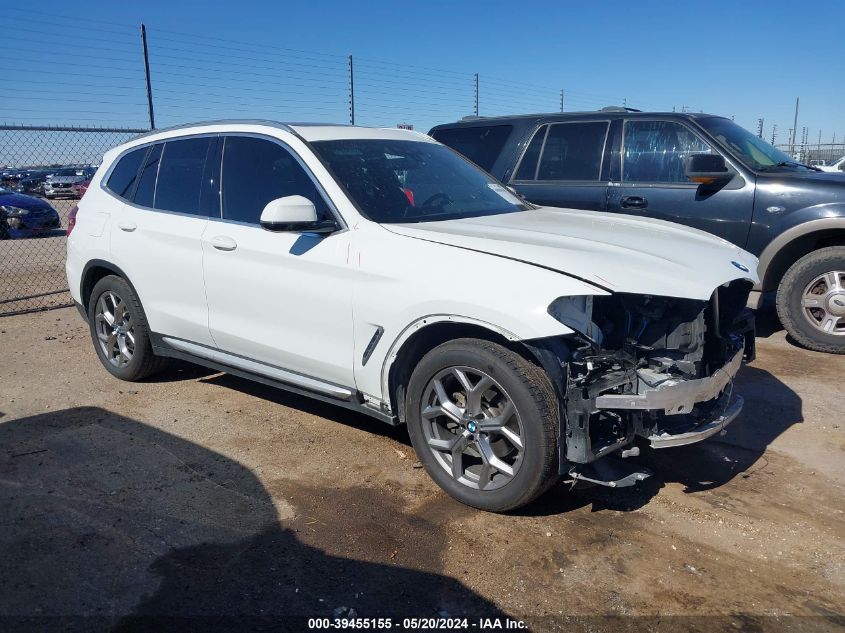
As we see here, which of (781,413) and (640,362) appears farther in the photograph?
(781,413)

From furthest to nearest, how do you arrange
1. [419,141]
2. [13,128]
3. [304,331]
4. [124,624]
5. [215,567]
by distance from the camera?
[13,128] → [419,141] → [304,331] → [215,567] → [124,624]

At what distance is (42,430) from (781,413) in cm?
480

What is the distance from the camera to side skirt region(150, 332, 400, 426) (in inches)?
155

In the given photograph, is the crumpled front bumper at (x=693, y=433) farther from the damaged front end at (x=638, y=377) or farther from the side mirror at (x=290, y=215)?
the side mirror at (x=290, y=215)

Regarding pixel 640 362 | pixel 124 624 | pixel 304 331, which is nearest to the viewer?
pixel 124 624

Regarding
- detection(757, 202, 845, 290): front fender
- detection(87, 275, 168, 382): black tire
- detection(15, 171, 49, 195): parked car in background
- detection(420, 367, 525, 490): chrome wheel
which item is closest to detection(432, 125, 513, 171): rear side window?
detection(757, 202, 845, 290): front fender

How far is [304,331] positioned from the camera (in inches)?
159

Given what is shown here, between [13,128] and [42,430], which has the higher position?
[13,128]

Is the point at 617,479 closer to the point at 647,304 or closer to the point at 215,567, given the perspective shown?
the point at 647,304

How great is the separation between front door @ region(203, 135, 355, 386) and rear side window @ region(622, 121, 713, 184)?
3.54 metres

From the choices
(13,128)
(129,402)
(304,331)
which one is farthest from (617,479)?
(13,128)

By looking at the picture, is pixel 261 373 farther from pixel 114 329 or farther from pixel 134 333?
pixel 114 329

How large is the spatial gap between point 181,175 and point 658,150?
4.07 m

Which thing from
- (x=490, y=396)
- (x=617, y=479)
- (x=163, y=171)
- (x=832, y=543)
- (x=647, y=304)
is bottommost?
(x=832, y=543)
